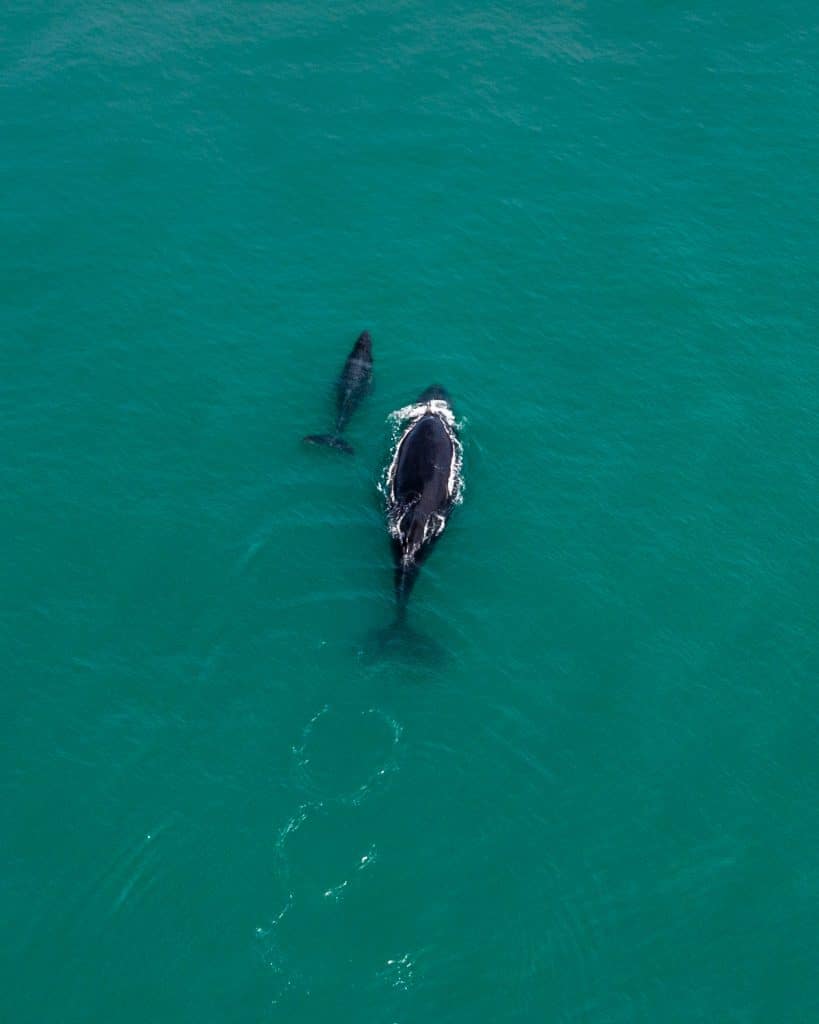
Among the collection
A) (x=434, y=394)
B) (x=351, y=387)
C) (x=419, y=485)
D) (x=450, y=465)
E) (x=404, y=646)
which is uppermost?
(x=434, y=394)

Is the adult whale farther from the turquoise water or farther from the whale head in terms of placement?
the turquoise water

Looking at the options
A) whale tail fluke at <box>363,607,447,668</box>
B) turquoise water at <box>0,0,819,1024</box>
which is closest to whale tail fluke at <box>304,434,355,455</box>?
turquoise water at <box>0,0,819,1024</box>

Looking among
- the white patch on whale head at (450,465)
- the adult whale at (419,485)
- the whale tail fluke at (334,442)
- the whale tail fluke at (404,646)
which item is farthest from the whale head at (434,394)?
the whale tail fluke at (404,646)

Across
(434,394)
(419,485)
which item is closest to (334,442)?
(419,485)

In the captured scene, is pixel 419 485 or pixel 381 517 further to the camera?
pixel 419 485

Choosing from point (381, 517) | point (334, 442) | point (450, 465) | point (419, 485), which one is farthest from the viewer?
point (334, 442)

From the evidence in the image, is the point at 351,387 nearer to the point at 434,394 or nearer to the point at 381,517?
the point at 434,394

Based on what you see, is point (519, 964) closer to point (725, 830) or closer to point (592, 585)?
Result: point (725, 830)
